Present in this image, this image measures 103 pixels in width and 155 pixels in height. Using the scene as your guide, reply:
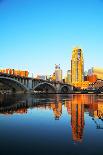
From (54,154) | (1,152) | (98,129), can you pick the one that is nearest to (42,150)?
(54,154)

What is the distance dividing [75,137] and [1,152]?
6.54 m

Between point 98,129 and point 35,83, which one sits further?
point 35,83

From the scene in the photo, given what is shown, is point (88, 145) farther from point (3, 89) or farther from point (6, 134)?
point (3, 89)

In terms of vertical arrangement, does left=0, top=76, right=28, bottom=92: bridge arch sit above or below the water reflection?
above

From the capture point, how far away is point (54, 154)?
1395 centimetres

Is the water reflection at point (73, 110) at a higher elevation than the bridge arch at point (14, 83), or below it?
below

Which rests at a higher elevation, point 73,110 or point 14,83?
point 14,83

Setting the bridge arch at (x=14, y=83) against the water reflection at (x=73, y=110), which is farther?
the bridge arch at (x=14, y=83)

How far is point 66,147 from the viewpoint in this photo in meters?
15.6

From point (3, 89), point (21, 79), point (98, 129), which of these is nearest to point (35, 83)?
point (21, 79)

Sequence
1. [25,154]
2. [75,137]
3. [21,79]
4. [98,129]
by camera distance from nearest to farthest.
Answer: [25,154] < [75,137] < [98,129] < [21,79]

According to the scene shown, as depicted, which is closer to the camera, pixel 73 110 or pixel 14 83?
pixel 73 110

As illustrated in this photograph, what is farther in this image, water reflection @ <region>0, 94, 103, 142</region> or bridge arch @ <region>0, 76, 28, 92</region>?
bridge arch @ <region>0, 76, 28, 92</region>

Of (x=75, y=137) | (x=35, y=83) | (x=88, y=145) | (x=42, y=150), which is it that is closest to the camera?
(x=42, y=150)
